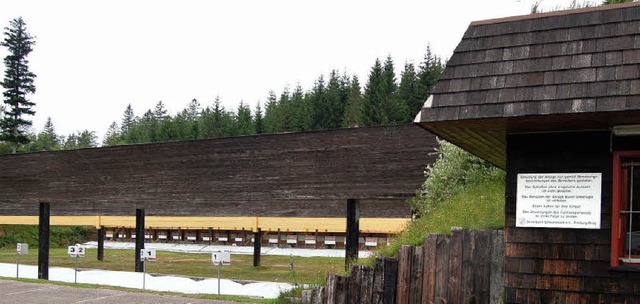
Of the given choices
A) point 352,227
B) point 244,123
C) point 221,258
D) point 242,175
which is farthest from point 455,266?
point 244,123

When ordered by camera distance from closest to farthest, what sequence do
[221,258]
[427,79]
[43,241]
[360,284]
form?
[360,284] < [221,258] < [43,241] < [427,79]

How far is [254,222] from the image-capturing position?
20000 mm

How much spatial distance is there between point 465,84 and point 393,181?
8.44m

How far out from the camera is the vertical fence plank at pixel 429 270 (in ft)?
28.0

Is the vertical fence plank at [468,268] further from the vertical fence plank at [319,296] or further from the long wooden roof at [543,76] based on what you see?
the vertical fence plank at [319,296]

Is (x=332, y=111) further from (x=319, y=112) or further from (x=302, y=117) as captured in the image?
(x=302, y=117)

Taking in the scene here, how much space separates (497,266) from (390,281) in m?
1.44

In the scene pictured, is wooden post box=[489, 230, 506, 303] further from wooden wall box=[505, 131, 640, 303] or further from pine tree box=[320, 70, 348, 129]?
pine tree box=[320, 70, 348, 129]

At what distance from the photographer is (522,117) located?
674 cm

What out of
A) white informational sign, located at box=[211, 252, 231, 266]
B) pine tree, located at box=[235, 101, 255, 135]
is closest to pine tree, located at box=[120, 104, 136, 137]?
pine tree, located at box=[235, 101, 255, 135]

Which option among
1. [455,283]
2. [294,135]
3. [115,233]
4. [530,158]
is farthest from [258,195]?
[115,233]

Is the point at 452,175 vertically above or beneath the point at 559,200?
above

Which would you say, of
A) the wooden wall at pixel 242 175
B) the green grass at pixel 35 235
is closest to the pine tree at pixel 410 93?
the green grass at pixel 35 235

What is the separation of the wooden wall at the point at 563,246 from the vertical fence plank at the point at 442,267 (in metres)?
1.09
